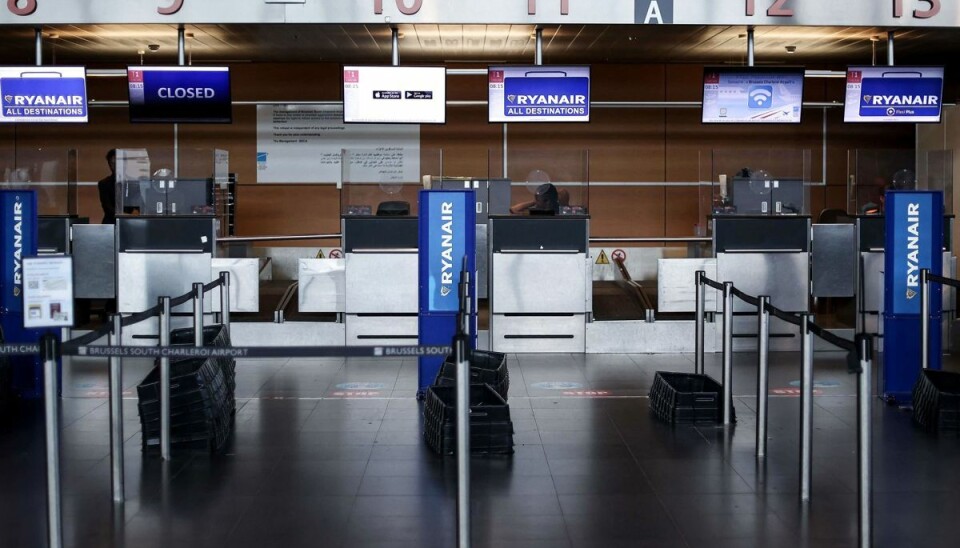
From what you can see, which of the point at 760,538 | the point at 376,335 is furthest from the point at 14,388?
the point at 760,538

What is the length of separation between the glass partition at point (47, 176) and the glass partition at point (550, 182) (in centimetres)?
429

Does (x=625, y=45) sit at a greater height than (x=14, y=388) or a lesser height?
greater

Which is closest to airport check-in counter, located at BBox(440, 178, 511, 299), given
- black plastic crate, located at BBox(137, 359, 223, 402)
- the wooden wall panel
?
the wooden wall panel

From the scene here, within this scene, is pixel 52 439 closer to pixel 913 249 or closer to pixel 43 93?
pixel 913 249

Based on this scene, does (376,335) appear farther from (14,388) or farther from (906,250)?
(906,250)

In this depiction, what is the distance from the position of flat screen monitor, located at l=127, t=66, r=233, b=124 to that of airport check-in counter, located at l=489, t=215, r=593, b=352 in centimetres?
281

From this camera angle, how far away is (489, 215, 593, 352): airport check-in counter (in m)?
9.91

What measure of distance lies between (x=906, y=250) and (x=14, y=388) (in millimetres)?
6200

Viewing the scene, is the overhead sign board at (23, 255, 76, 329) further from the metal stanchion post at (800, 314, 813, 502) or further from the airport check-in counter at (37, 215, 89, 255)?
the airport check-in counter at (37, 215, 89, 255)

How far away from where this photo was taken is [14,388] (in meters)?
7.55

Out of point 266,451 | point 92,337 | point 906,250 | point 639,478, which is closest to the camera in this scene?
point 92,337

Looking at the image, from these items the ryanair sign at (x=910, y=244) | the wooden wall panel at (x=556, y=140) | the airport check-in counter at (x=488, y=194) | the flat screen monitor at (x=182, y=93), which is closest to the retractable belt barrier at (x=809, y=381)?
the ryanair sign at (x=910, y=244)

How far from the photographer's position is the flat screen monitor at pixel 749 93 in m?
10.5

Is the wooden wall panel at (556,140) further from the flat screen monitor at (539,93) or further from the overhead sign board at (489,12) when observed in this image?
the overhead sign board at (489,12)
